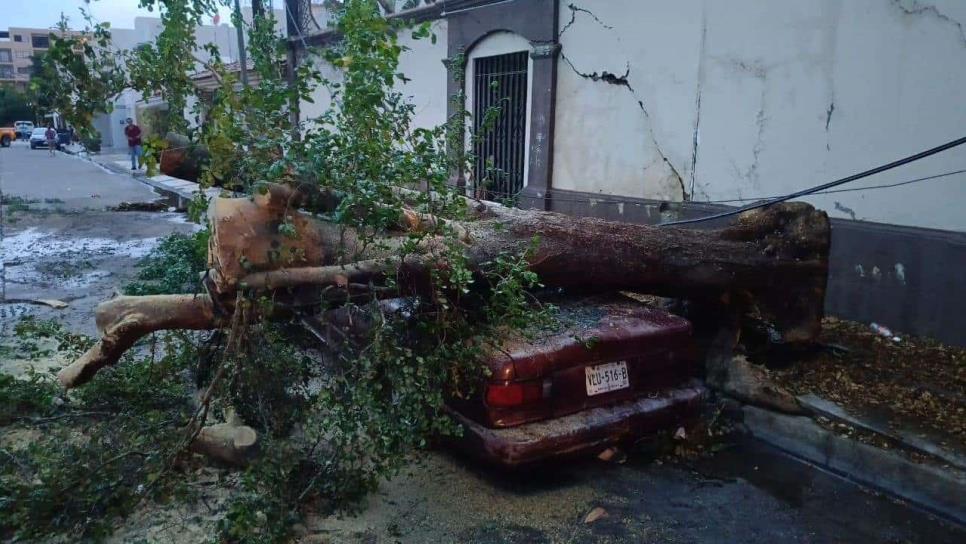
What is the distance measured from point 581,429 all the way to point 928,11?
4489mm

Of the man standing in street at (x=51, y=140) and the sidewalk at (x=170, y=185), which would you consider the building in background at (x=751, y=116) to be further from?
the sidewalk at (x=170, y=185)

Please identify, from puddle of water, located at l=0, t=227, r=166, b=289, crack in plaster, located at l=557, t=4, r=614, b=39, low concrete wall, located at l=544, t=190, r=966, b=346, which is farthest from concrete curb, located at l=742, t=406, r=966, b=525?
puddle of water, located at l=0, t=227, r=166, b=289

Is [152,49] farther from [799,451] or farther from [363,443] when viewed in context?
[799,451]

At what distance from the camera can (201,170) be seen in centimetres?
349

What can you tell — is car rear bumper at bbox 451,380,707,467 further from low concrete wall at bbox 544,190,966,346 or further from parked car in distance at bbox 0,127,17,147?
parked car in distance at bbox 0,127,17,147

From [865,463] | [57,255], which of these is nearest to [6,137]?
[57,255]

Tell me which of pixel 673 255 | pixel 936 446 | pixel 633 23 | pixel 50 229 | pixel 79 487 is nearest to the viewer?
pixel 79 487

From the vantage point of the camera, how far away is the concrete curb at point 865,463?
139 inches

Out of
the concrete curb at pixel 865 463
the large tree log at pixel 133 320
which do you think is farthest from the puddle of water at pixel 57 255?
the concrete curb at pixel 865 463

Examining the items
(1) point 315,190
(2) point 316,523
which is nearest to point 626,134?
(1) point 315,190

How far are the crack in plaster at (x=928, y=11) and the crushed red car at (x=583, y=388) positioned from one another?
3360 millimetres

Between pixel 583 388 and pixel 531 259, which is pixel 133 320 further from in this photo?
pixel 583 388

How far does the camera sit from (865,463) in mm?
3879

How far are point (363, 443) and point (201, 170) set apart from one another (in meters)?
1.63
